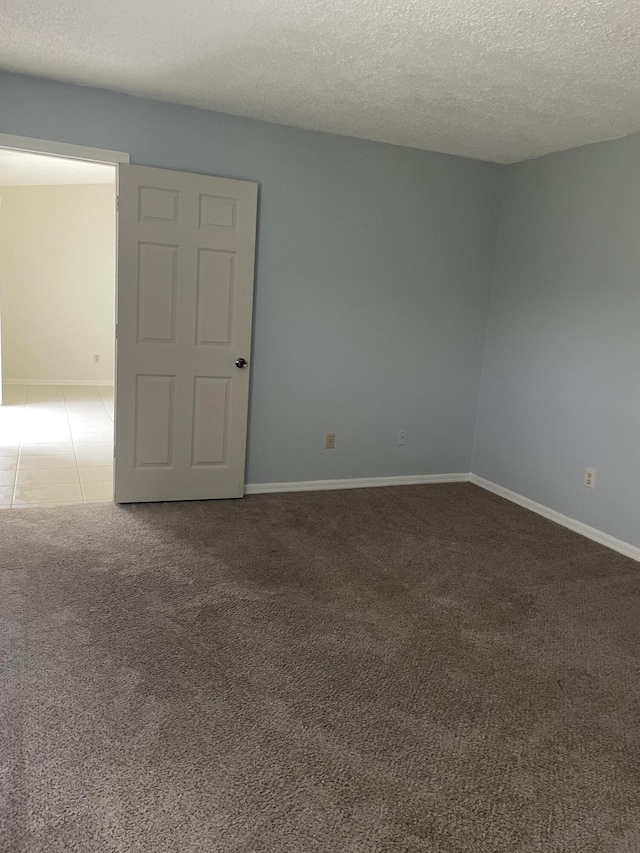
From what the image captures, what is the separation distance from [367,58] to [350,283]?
5.56 ft

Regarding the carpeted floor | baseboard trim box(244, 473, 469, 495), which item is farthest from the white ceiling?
the carpeted floor

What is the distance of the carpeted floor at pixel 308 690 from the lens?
1703 millimetres

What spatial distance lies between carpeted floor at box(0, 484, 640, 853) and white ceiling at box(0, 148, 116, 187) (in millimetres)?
4080

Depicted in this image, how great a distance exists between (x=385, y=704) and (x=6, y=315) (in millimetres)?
7495

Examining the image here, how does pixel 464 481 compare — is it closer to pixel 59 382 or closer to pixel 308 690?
pixel 308 690

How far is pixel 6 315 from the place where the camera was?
797 centimetres

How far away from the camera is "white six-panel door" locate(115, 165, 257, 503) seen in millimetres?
3742

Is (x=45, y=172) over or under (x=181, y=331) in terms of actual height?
over

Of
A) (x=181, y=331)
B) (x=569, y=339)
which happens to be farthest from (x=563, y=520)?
(x=181, y=331)

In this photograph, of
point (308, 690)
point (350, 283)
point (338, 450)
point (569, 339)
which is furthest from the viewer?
point (338, 450)

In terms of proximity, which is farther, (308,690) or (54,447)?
(54,447)

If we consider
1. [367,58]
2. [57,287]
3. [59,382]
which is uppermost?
[367,58]

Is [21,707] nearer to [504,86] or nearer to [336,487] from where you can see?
[336,487]

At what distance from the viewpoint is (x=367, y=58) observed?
2.85 metres
